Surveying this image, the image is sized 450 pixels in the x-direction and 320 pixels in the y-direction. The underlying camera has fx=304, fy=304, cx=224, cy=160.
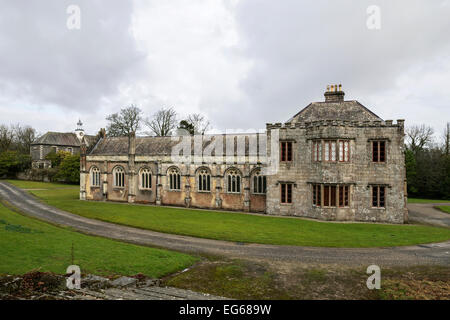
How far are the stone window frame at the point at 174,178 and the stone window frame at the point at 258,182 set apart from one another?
366 inches

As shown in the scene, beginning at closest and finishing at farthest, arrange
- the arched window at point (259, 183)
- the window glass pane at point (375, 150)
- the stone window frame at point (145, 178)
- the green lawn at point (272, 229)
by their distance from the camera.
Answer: the green lawn at point (272, 229), the window glass pane at point (375, 150), the arched window at point (259, 183), the stone window frame at point (145, 178)

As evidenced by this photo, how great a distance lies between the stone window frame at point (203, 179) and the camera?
34.9 m

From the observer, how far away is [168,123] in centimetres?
6494

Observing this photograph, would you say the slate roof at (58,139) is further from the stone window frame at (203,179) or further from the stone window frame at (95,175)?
the stone window frame at (203,179)

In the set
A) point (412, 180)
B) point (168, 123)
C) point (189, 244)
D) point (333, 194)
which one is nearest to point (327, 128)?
point (333, 194)

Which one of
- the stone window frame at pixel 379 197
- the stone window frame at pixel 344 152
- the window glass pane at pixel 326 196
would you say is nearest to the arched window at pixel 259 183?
the window glass pane at pixel 326 196

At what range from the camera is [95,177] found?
41531mm

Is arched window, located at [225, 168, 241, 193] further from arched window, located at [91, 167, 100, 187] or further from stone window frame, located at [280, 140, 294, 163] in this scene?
arched window, located at [91, 167, 100, 187]

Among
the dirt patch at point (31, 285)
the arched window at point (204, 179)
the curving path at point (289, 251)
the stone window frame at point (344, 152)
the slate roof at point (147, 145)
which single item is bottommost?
the curving path at point (289, 251)

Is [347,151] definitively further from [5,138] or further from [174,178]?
[5,138]

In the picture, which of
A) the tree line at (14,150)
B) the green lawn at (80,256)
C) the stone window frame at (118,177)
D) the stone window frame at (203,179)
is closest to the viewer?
the green lawn at (80,256)
